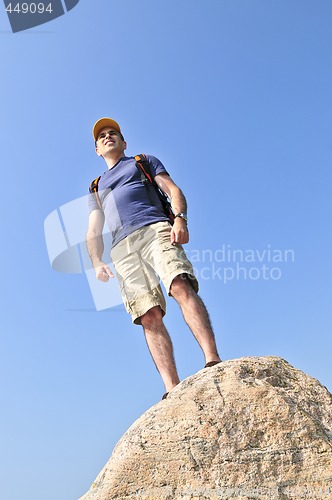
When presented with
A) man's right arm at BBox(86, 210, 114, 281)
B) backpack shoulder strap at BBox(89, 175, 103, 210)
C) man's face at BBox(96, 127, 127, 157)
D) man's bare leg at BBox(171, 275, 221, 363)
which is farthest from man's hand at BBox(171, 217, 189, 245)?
man's face at BBox(96, 127, 127, 157)

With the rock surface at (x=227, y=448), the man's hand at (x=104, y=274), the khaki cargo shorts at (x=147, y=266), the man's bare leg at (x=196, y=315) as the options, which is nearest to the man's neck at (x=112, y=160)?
the khaki cargo shorts at (x=147, y=266)

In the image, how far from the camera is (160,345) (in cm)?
510

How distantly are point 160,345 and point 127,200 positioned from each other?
177 centimetres

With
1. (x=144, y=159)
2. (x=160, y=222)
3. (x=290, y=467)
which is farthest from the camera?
(x=144, y=159)

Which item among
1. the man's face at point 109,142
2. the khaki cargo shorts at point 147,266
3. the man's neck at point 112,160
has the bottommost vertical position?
the khaki cargo shorts at point 147,266

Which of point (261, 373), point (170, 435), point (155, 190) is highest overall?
point (155, 190)

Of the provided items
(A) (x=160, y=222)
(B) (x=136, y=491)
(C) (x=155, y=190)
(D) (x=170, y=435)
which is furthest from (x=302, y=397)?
(C) (x=155, y=190)

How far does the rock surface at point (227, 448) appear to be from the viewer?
3.19 meters

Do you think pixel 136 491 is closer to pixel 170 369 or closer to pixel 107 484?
pixel 107 484

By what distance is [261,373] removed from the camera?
13.1 feet

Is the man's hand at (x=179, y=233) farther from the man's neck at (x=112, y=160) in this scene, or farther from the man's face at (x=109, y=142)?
the man's face at (x=109, y=142)

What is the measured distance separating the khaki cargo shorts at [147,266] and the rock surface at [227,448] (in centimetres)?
156

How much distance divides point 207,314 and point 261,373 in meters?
1.11

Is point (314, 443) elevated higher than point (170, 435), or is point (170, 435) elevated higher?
point (170, 435)
